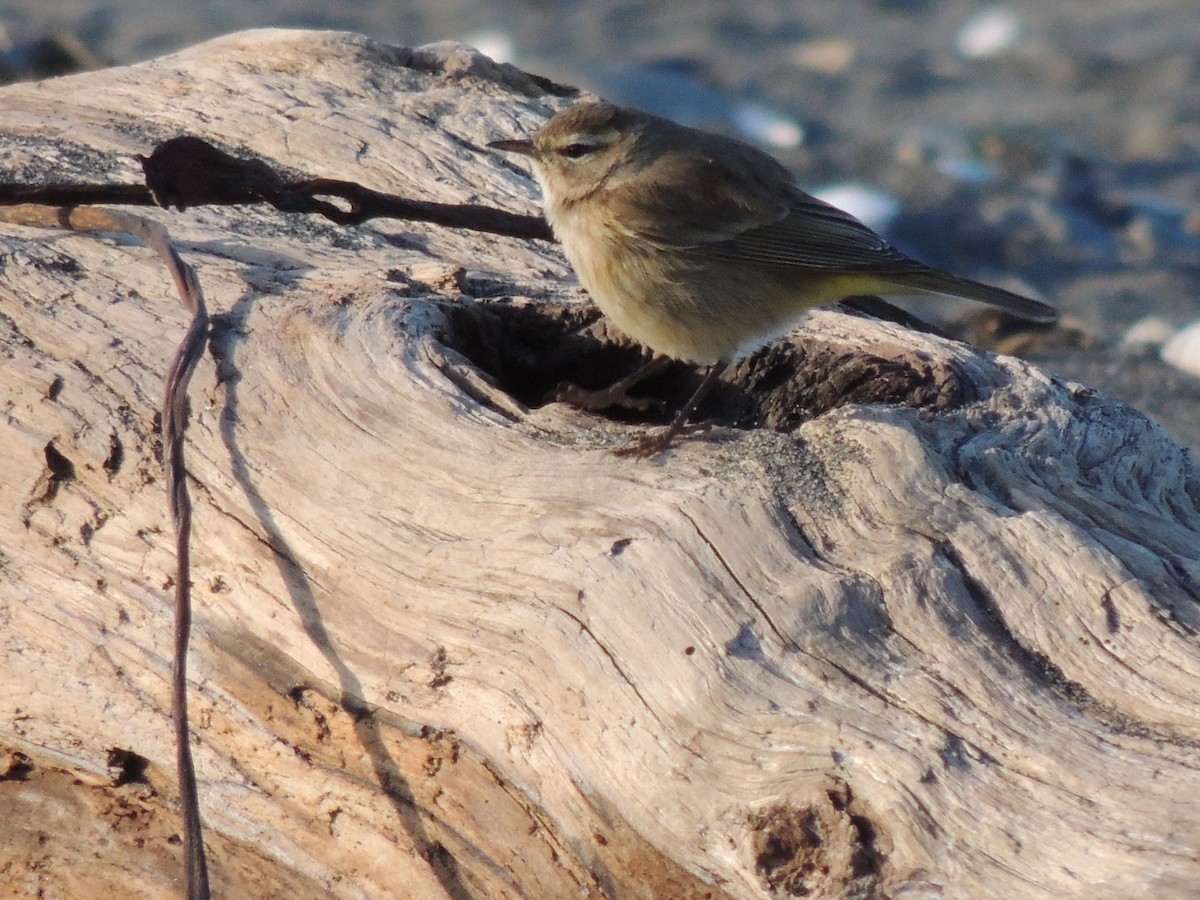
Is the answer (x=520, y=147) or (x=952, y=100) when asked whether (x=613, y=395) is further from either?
(x=952, y=100)

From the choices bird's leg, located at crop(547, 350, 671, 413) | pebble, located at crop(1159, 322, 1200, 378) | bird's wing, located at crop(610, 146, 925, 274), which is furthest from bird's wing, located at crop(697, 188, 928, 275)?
pebble, located at crop(1159, 322, 1200, 378)

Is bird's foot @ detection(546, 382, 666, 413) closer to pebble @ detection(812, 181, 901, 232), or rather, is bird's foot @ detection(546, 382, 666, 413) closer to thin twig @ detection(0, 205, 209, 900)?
thin twig @ detection(0, 205, 209, 900)

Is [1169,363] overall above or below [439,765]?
above

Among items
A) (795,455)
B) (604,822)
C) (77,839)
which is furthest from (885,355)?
(77,839)

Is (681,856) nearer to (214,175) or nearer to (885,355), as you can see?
(885,355)

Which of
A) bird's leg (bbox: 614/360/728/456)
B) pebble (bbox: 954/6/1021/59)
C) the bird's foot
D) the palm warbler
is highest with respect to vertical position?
pebble (bbox: 954/6/1021/59)

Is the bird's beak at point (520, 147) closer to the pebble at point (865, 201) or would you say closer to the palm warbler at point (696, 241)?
the palm warbler at point (696, 241)

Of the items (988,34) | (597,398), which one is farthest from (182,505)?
(988,34)
